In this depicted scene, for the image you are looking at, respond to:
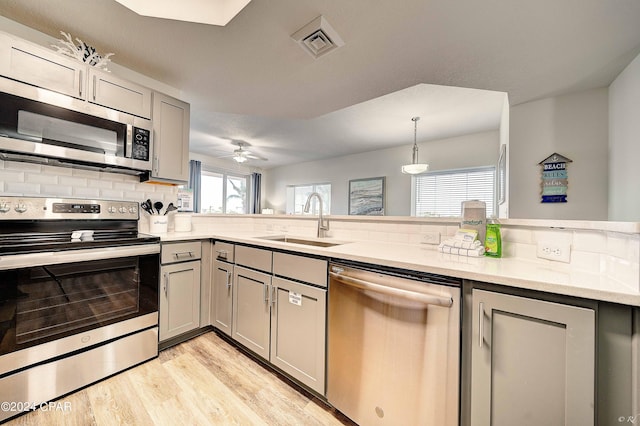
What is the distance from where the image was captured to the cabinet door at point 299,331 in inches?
53.2

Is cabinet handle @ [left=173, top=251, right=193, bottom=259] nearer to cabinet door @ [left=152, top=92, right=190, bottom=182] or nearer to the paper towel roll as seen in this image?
the paper towel roll

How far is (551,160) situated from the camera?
2.23 metres

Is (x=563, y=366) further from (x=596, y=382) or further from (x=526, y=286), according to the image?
(x=526, y=286)

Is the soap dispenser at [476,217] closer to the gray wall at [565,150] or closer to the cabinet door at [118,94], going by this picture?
the gray wall at [565,150]

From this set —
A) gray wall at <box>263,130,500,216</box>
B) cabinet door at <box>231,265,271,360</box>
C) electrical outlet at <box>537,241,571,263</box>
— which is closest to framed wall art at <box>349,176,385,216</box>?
gray wall at <box>263,130,500,216</box>

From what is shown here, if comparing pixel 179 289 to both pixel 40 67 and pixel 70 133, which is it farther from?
pixel 40 67

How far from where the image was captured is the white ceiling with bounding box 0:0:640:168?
53.5 inches

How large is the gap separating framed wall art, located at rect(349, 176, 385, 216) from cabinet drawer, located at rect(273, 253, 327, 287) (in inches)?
157

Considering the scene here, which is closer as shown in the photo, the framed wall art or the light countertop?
the light countertop

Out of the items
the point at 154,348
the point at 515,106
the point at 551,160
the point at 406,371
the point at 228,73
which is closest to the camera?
the point at 406,371

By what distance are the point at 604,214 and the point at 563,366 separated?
2243 millimetres

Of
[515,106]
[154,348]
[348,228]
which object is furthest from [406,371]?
[515,106]

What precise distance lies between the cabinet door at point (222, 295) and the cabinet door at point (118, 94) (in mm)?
1388

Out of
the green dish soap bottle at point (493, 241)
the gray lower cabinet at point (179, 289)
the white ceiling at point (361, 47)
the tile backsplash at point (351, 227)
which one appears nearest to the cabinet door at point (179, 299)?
the gray lower cabinet at point (179, 289)
